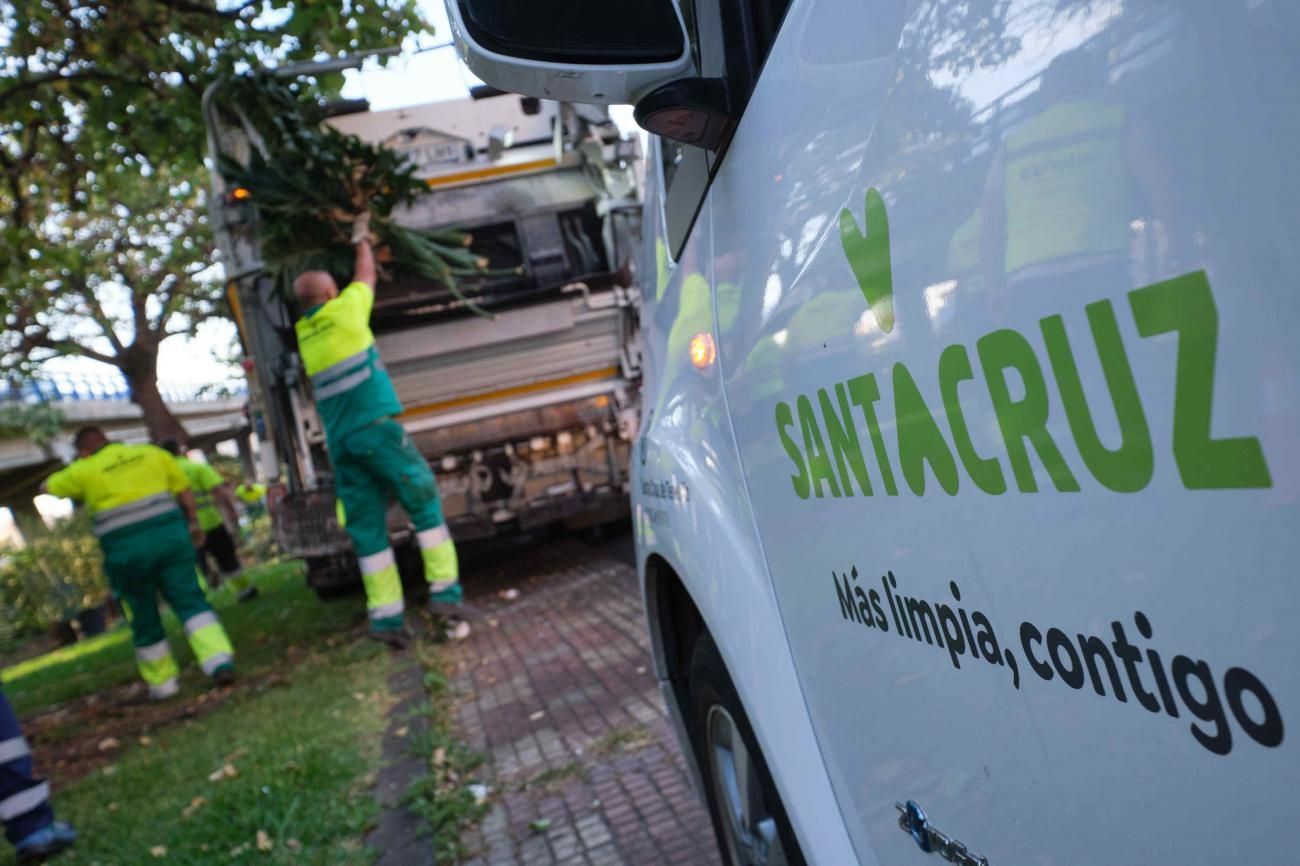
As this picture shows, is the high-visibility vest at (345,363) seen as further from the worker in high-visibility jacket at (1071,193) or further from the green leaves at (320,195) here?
the worker in high-visibility jacket at (1071,193)

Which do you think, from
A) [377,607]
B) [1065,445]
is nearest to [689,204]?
[1065,445]

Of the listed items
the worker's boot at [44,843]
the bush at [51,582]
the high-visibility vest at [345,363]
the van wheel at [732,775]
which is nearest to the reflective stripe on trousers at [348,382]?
the high-visibility vest at [345,363]

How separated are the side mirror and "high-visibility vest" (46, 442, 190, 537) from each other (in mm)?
6026

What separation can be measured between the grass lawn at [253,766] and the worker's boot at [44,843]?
0.08 m

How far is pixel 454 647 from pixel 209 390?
3470 cm

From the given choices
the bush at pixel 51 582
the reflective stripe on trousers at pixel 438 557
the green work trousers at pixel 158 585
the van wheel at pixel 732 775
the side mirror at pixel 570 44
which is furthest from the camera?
the bush at pixel 51 582

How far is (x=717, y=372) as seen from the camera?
185cm

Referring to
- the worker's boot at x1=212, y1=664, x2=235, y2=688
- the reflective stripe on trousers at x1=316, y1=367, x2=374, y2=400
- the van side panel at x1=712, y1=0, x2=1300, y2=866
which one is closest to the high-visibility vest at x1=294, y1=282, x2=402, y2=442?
the reflective stripe on trousers at x1=316, y1=367, x2=374, y2=400

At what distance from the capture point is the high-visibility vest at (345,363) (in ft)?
19.1

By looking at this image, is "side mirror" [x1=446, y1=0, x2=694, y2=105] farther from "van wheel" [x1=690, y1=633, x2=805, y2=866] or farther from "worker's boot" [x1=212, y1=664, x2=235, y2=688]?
"worker's boot" [x1=212, y1=664, x2=235, y2=688]

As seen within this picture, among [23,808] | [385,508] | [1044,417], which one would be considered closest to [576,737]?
[23,808]

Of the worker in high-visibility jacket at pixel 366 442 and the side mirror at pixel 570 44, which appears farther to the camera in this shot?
the worker in high-visibility jacket at pixel 366 442

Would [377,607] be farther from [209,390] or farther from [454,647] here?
[209,390]

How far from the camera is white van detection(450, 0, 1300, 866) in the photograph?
760 mm
